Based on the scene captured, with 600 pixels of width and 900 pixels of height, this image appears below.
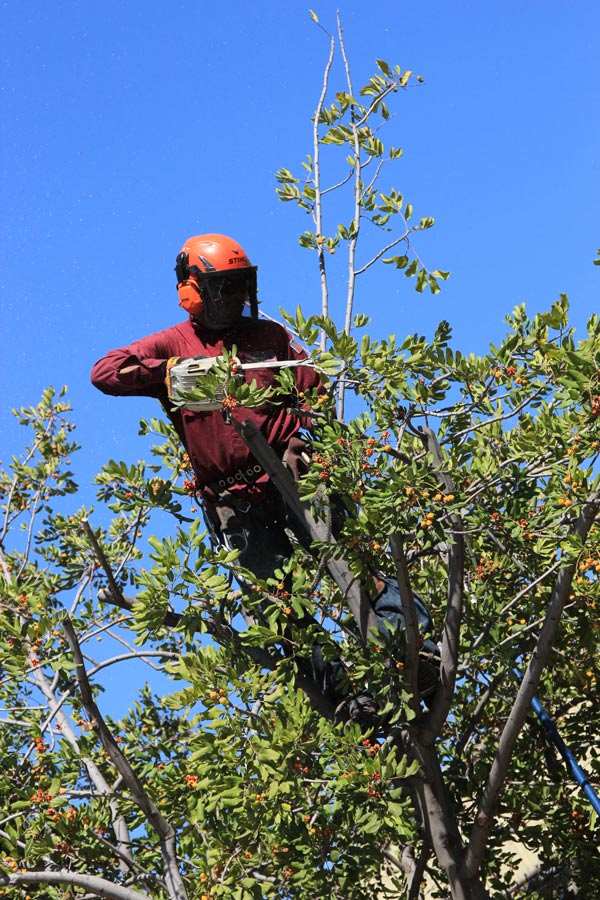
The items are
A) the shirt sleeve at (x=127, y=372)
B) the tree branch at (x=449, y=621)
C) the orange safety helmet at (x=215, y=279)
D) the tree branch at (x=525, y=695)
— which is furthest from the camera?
the orange safety helmet at (x=215, y=279)

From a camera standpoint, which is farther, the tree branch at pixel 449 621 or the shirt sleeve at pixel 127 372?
the shirt sleeve at pixel 127 372

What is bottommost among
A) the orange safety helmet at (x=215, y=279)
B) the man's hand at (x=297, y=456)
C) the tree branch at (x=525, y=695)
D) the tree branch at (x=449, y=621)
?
the tree branch at (x=525, y=695)

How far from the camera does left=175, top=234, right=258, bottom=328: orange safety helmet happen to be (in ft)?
20.8

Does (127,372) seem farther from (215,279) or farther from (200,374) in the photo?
(215,279)

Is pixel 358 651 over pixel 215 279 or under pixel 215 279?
under

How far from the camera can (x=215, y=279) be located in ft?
20.8

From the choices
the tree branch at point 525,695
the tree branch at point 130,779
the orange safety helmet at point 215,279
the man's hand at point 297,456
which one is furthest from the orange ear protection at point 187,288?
the tree branch at point 525,695

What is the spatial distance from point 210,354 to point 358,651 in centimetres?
181

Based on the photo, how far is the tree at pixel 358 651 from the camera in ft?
18.4

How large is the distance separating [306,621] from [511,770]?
6.77ft

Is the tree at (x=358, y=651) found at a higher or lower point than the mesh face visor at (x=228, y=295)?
lower

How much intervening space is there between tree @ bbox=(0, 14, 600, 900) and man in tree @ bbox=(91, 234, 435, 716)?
26cm

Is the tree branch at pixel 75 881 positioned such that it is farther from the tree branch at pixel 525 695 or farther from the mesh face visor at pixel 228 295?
the mesh face visor at pixel 228 295

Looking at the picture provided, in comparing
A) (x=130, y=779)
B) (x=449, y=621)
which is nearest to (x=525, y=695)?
(x=449, y=621)
